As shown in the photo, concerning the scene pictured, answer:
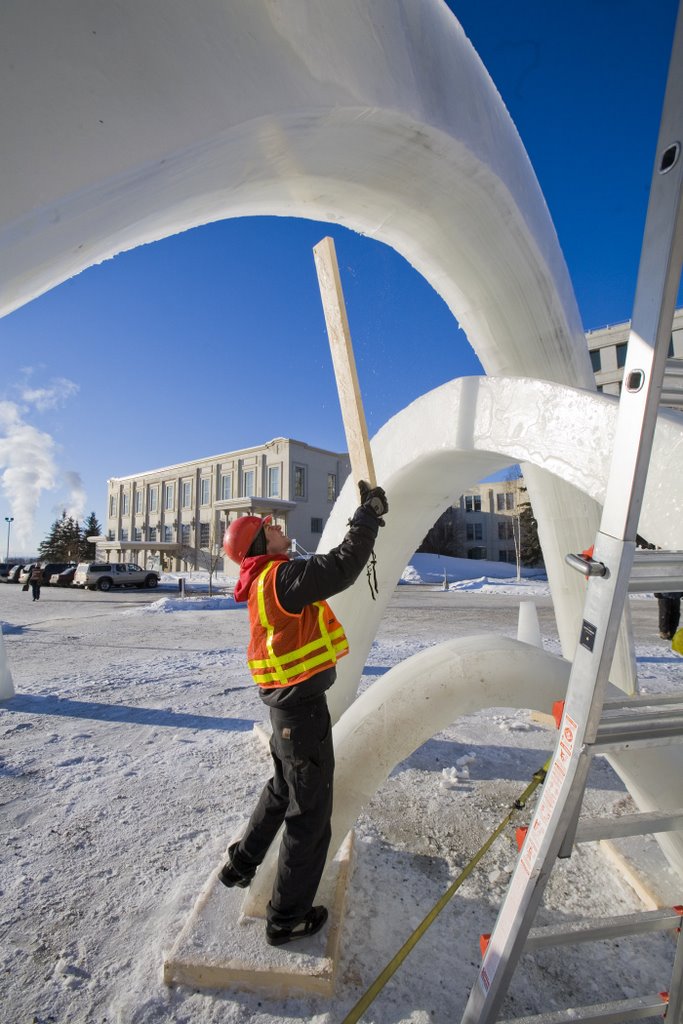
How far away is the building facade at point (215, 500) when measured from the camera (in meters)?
41.5

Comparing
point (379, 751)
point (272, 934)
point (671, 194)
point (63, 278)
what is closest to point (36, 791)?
point (272, 934)

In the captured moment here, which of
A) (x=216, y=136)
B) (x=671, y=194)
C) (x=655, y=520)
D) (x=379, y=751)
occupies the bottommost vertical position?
(x=379, y=751)

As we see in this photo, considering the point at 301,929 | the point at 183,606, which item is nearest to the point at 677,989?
the point at 301,929

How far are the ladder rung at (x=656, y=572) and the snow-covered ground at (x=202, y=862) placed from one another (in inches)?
72.7

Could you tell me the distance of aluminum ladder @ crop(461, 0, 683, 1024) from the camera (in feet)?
3.84

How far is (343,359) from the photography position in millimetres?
2867

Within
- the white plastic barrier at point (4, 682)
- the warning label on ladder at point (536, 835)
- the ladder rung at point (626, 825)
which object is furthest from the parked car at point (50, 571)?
the ladder rung at point (626, 825)

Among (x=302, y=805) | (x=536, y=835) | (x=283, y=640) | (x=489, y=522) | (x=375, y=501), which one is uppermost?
(x=489, y=522)

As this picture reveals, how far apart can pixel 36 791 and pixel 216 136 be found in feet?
13.7

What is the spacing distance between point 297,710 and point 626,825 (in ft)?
4.49

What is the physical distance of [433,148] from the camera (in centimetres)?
272

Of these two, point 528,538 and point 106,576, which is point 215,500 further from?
point 528,538

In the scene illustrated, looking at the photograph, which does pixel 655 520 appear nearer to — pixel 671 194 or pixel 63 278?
pixel 671 194

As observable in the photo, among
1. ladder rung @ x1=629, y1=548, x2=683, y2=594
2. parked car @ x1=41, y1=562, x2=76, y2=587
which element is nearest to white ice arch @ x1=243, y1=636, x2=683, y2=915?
ladder rung @ x1=629, y1=548, x2=683, y2=594
